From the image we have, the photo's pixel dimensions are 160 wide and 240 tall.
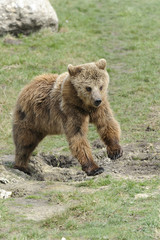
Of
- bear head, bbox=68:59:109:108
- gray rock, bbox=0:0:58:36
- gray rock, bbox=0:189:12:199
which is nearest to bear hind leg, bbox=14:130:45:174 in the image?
bear head, bbox=68:59:109:108

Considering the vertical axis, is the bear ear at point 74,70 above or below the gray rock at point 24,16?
above

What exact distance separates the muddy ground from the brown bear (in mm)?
456

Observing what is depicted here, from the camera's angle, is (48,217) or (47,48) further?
(47,48)

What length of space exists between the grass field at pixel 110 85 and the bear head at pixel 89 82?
114 centimetres

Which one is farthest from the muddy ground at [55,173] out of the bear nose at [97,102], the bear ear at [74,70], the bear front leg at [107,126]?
the bear ear at [74,70]

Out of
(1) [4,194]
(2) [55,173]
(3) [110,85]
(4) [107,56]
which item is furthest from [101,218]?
(4) [107,56]

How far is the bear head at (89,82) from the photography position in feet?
20.8

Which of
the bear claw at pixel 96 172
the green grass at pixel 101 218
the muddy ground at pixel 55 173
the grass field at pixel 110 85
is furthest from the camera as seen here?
the bear claw at pixel 96 172

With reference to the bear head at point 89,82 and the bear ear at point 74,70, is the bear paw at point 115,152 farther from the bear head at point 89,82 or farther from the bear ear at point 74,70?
the bear ear at point 74,70

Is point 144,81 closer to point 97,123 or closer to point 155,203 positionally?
point 97,123

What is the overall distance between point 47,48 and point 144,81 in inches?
136

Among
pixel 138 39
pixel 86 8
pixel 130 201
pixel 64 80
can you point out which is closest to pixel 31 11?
pixel 138 39

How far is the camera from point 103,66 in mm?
6664

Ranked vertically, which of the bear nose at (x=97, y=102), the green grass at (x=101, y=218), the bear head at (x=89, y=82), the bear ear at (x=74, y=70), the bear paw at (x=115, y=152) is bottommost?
the bear paw at (x=115, y=152)
